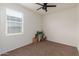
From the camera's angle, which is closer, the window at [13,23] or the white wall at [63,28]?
the window at [13,23]

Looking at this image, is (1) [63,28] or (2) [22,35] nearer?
(2) [22,35]

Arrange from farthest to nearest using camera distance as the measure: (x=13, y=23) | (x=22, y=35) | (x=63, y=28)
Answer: (x=63, y=28), (x=22, y=35), (x=13, y=23)

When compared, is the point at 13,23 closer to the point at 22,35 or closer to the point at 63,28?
the point at 22,35

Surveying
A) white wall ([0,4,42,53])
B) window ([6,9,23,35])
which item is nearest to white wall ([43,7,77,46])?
white wall ([0,4,42,53])

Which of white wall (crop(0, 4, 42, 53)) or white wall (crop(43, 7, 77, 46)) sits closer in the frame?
white wall (crop(0, 4, 42, 53))

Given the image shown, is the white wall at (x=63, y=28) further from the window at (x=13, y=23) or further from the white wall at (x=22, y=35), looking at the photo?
the window at (x=13, y=23)

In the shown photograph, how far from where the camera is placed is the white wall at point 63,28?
2.25 meters

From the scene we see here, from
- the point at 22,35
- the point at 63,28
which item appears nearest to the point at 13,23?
the point at 22,35

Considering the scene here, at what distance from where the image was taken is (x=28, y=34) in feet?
6.47

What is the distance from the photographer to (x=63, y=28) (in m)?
2.38

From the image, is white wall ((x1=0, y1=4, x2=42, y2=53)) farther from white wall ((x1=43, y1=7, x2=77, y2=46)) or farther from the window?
white wall ((x1=43, y1=7, x2=77, y2=46))

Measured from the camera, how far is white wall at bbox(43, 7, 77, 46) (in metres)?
2.25

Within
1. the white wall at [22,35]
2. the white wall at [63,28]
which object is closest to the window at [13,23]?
the white wall at [22,35]

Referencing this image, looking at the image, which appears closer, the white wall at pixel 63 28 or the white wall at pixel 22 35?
the white wall at pixel 22 35
